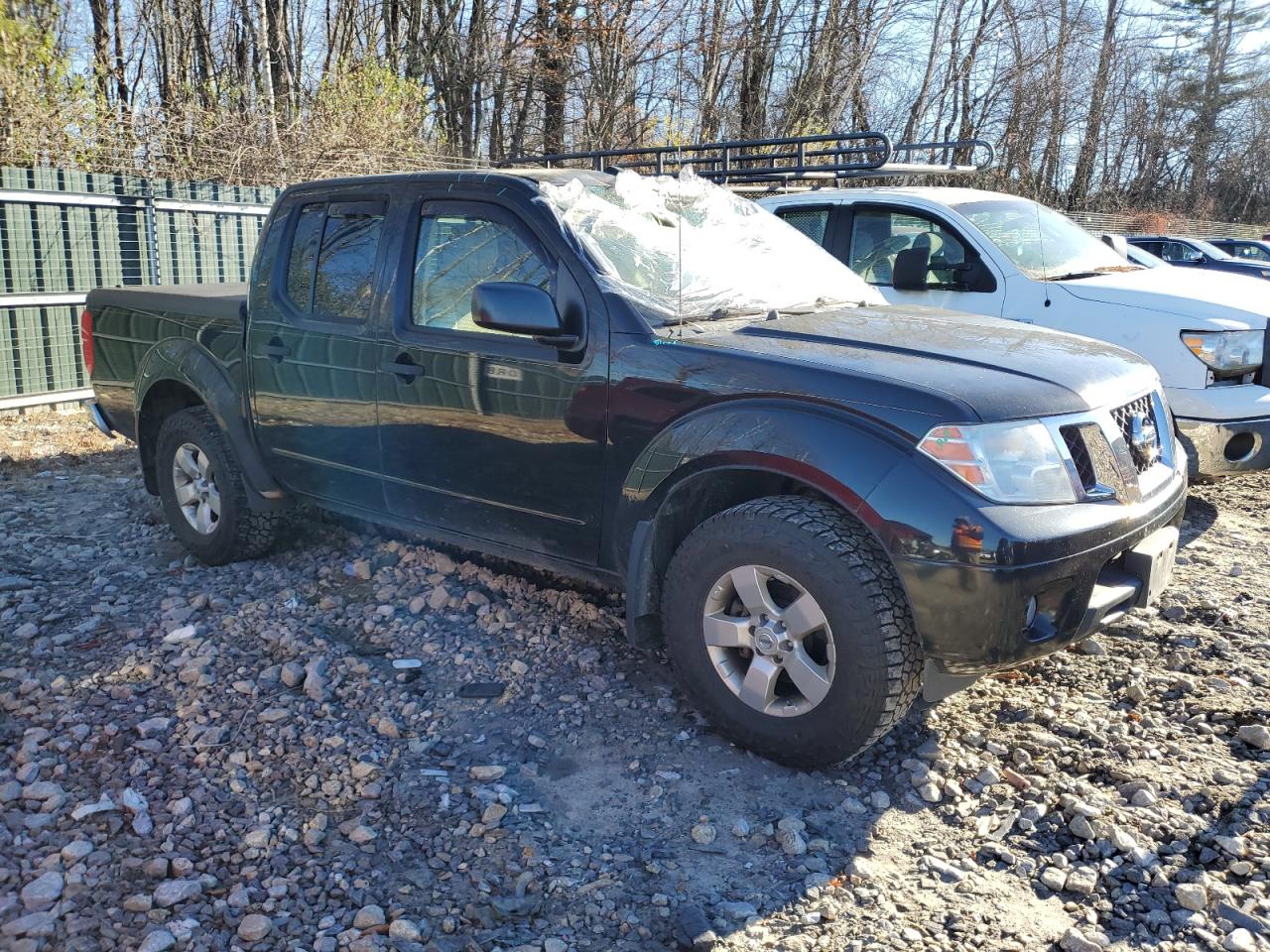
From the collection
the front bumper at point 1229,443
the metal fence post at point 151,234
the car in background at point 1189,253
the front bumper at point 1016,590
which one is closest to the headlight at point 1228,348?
the front bumper at point 1229,443

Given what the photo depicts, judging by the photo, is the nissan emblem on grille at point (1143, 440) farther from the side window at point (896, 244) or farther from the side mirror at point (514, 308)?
the side window at point (896, 244)

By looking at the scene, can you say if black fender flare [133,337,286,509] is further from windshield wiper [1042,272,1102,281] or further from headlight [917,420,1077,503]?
windshield wiper [1042,272,1102,281]

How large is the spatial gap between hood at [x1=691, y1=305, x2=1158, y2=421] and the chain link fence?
7.62m

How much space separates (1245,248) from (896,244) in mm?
19210

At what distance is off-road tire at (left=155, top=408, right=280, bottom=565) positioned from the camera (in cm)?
504

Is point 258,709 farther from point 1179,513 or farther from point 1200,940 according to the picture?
point 1179,513

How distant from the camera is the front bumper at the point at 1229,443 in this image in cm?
561

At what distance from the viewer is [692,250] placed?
4152 millimetres

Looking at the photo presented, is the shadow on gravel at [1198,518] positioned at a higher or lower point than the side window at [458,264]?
lower

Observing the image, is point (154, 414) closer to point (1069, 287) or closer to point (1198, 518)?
point (1069, 287)

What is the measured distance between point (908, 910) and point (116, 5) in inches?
935

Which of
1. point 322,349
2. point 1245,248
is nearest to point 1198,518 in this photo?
point 322,349

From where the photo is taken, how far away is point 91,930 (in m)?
2.61

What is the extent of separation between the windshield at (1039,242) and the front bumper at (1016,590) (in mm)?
3907
